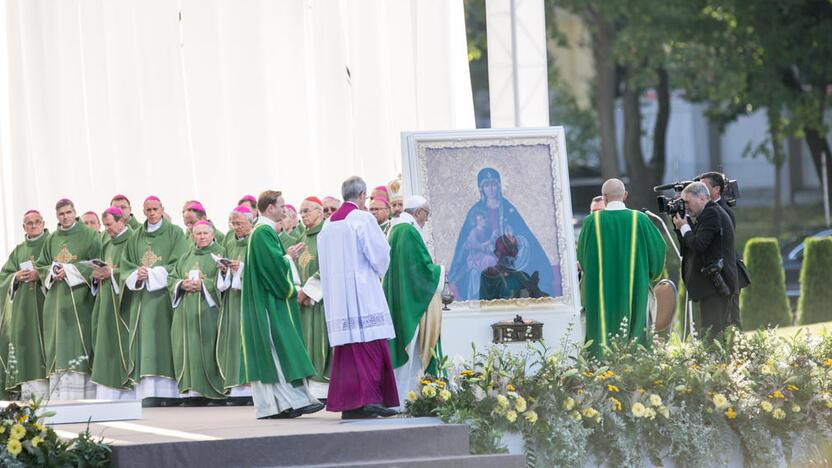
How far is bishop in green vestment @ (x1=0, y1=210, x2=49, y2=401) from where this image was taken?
13.9 metres

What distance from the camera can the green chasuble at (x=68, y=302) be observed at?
13695mm

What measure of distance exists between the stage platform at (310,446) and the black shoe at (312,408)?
2.28 feet

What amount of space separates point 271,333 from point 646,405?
2.87 meters

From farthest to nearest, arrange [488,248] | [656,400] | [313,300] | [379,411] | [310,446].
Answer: [313,300] < [488,248] < [379,411] < [656,400] < [310,446]

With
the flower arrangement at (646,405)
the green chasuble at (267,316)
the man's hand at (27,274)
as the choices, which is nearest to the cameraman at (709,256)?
the flower arrangement at (646,405)

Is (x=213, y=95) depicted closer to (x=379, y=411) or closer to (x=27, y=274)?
(x=27, y=274)

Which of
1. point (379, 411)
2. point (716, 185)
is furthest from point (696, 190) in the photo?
point (379, 411)

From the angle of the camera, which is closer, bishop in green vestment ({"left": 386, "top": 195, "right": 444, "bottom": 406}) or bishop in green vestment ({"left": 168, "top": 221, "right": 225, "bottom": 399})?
bishop in green vestment ({"left": 386, "top": 195, "right": 444, "bottom": 406})

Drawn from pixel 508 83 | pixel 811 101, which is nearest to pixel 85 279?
pixel 508 83

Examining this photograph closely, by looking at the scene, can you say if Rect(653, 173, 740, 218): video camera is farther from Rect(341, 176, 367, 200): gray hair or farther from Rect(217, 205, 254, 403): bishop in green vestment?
Rect(217, 205, 254, 403): bishop in green vestment

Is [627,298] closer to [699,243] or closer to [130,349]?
[699,243]

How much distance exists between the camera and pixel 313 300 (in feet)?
42.9

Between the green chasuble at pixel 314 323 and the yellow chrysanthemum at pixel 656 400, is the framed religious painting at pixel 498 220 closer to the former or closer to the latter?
the green chasuble at pixel 314 323

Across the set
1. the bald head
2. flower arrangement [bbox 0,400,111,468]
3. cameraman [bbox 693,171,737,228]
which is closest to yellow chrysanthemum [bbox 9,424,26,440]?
flower arrangement [bbox 0,400,111,468]
